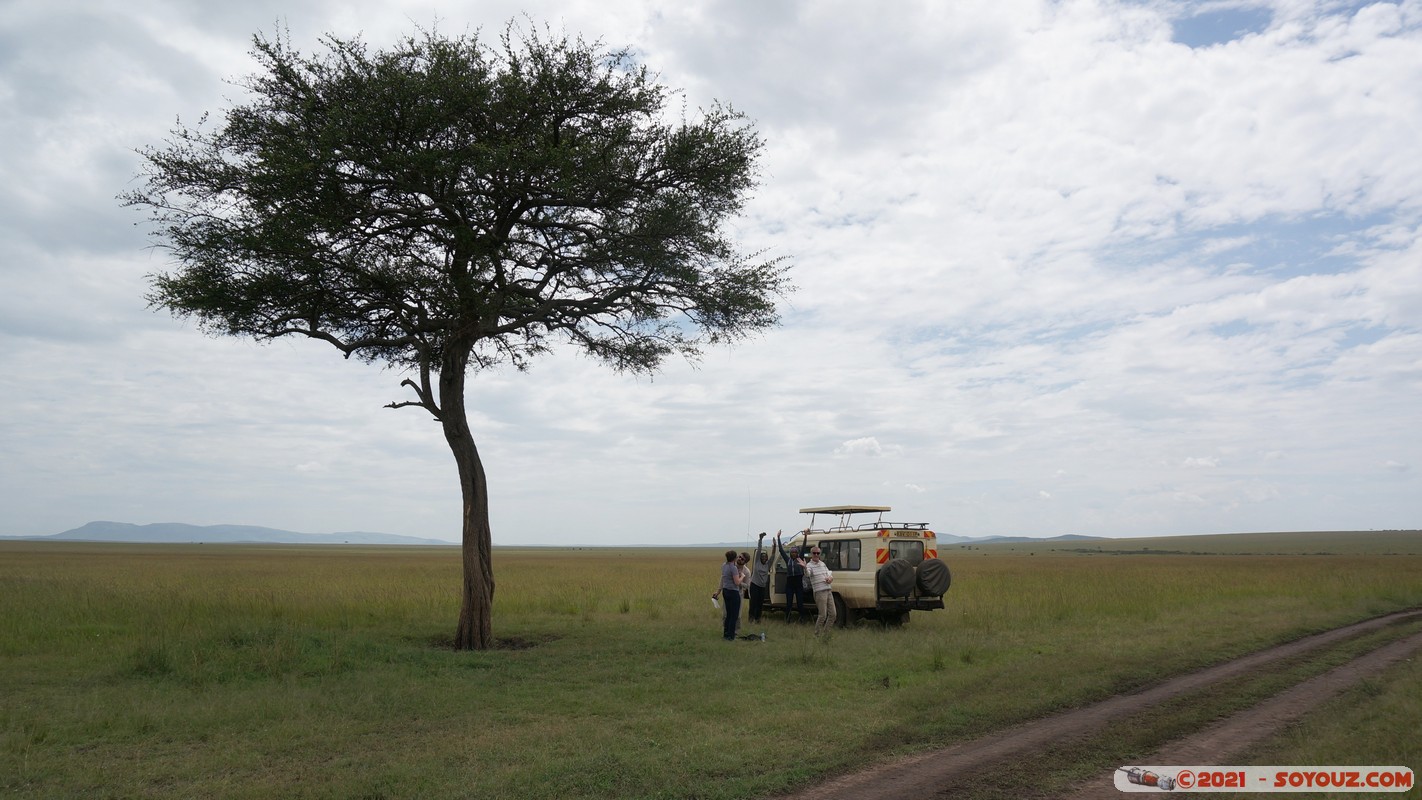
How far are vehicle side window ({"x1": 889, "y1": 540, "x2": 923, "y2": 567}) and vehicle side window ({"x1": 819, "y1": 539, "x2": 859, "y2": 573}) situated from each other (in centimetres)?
76

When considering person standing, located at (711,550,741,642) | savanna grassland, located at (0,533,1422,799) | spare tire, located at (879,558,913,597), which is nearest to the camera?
savanna grassland, located at (0,533,1422,799)

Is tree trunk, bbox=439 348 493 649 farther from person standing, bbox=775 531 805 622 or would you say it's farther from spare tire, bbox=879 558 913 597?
spare tire, bbox=879 558 913 597

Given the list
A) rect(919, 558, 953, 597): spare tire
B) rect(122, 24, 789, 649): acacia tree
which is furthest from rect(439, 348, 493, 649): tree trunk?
rect(919, 558, 953, 597): spare tire

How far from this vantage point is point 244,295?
15.5m

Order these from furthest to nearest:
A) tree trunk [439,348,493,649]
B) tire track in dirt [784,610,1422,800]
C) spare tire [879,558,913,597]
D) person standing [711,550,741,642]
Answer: spare tire [879,558,913,597]
person standing [711,550,741,642]
tree trunk [439,348,493,649]
tire track in dirt [784,610,1422,800]

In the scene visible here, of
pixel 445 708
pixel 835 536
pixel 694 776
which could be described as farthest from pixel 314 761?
pixel 835 536

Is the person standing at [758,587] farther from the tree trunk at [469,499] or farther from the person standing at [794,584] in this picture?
the tree trunk at [469,499]

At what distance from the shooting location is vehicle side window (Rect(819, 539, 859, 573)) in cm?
1973

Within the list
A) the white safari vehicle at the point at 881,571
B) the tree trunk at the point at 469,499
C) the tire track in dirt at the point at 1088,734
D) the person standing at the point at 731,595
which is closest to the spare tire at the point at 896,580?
the white safari vehicle at the point at 881,571

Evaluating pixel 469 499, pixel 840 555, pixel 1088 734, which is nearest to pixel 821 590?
pixel 840 555

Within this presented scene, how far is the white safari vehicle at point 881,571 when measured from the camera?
1897 cm

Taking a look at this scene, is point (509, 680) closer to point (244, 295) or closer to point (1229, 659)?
point (244, 295)

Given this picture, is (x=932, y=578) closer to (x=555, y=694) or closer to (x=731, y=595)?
(x=731, y=595)

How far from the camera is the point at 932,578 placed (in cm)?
1908
